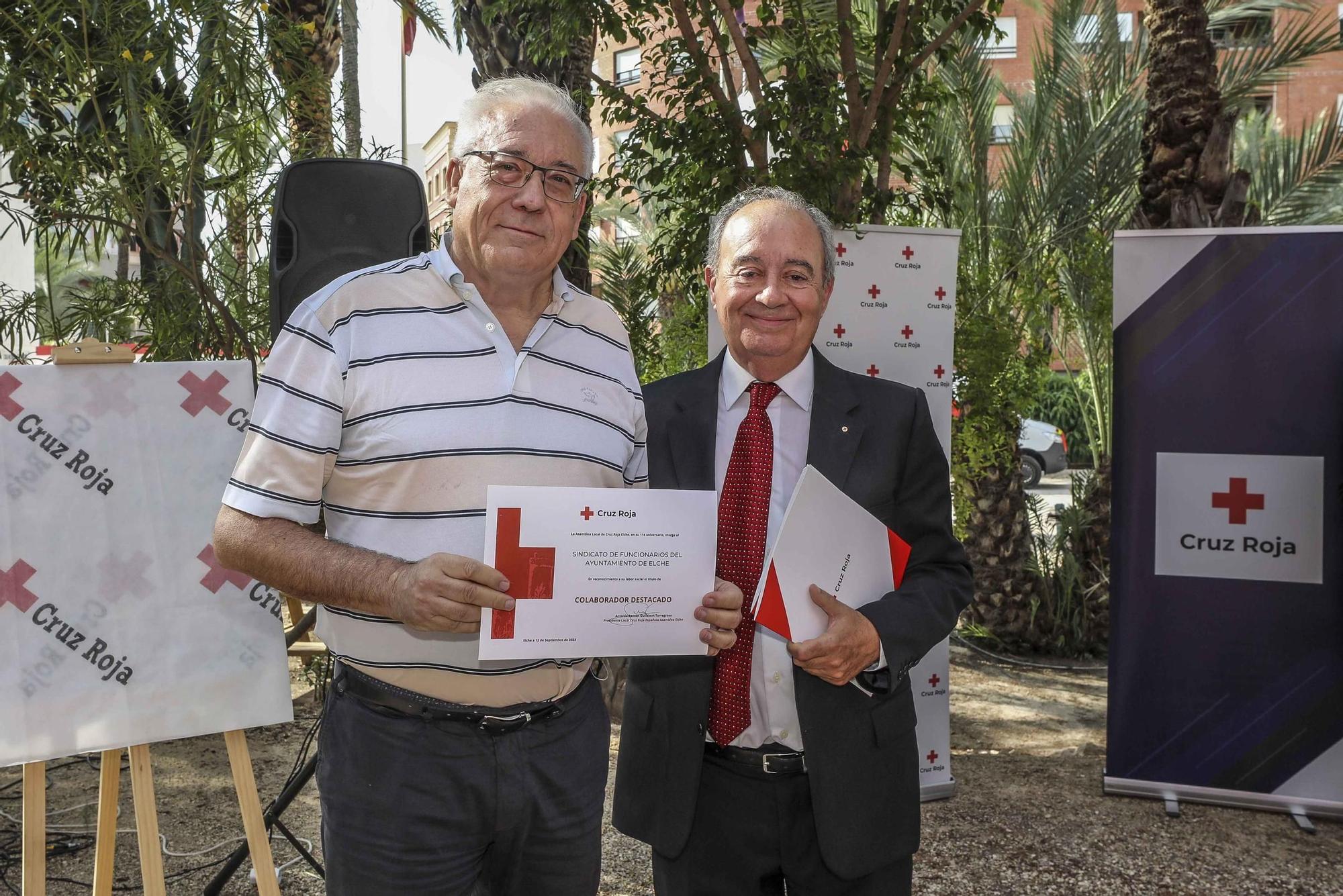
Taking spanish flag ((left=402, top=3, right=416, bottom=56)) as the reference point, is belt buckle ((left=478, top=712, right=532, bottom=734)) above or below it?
below

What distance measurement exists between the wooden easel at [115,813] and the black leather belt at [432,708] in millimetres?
1223

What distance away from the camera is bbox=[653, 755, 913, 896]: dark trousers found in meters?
2.05

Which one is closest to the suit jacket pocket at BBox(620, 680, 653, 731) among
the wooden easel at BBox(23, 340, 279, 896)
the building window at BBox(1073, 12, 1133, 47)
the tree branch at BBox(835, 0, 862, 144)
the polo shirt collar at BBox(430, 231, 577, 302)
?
the polo shirt collar at BBox(430, 231, 577, 302)

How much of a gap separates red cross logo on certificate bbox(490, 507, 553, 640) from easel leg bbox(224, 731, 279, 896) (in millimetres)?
1546

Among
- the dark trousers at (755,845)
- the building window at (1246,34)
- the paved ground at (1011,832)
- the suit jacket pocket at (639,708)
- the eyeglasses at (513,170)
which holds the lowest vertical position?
the paved ground at (1011,832)

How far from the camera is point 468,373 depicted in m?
1.75

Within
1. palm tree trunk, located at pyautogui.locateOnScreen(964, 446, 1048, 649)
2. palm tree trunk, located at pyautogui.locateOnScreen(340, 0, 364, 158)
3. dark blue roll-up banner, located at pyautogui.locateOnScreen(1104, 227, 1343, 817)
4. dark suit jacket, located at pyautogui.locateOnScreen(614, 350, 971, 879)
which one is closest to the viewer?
dark suit jacket, located at pyautogui.locateOnScreen(614, 350, 971, 879)

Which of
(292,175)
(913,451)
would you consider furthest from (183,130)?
(913,451)

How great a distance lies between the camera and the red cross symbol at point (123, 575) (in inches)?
110

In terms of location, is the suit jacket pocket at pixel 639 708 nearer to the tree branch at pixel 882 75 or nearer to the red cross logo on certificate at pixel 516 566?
the red cross logo on certificate at pixel 516 566

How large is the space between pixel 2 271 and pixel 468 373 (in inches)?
349

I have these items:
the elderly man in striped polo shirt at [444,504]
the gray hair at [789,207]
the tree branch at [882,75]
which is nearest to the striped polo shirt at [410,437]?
the elderly man in striped polo shirt at [444,504]

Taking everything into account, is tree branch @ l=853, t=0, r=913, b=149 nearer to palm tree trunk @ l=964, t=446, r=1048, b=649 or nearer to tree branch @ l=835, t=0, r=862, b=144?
tree branch @ l=835, t=0, r=862, b=144

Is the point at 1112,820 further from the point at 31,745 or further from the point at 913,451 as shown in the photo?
the point at 31,745
